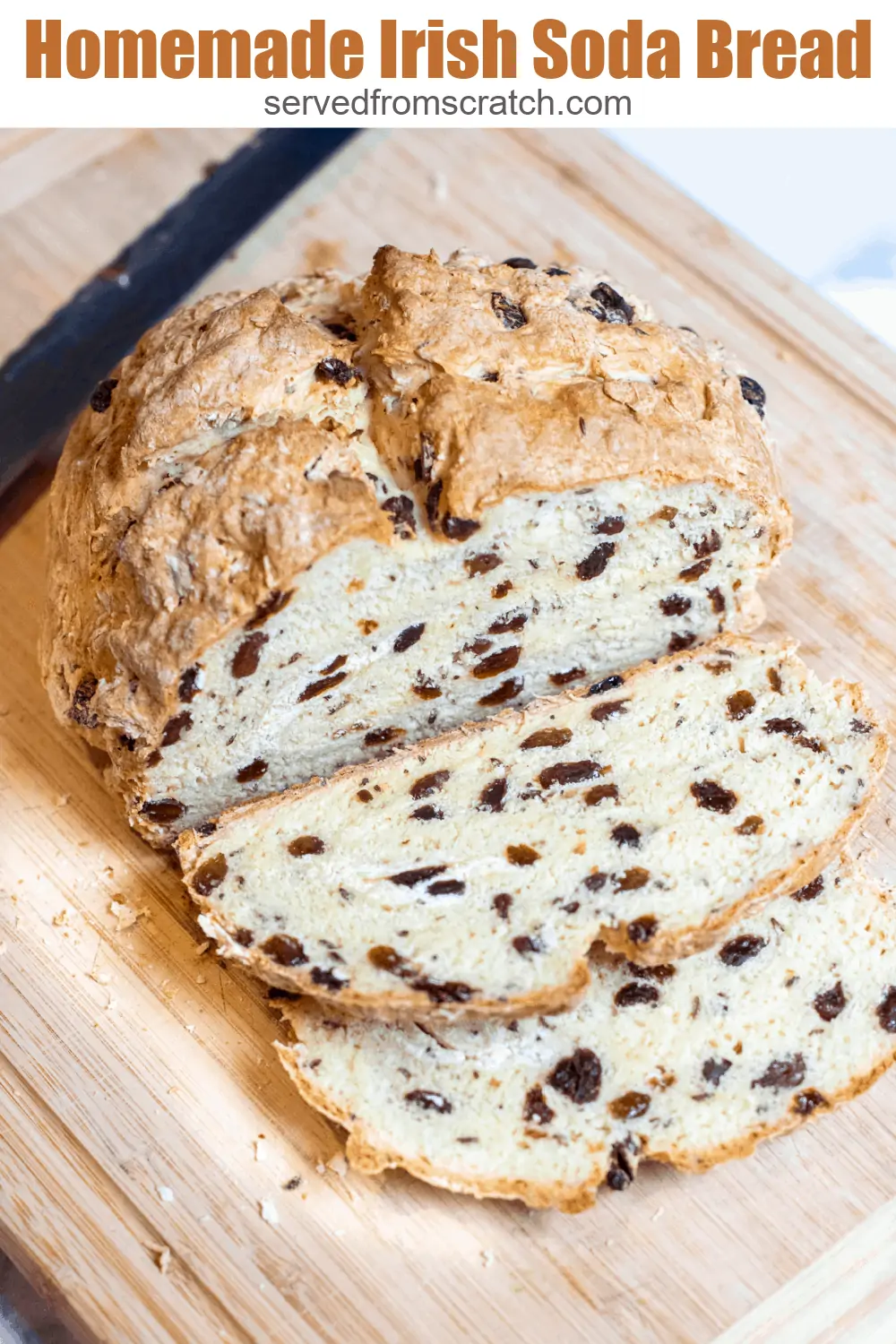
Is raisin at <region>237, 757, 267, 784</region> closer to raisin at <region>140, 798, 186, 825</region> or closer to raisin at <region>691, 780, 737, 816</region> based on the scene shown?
raisin at <region>140, 798, 186, 825</region>

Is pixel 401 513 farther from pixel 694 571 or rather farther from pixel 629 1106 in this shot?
pixel 629 1106

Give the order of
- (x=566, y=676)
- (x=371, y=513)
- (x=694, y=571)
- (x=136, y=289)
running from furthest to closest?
(x=136, y=289) → (x=566, y=676) → (x=694, y=571) → (x=371, y=513)

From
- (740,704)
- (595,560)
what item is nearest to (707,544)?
(595,560)

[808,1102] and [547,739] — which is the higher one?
[547,739]

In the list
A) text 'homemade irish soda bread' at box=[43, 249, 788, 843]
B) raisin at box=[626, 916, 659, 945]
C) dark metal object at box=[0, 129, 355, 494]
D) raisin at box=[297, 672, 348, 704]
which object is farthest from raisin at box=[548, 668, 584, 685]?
dark metal object at box=[0, 129, 355, 494]

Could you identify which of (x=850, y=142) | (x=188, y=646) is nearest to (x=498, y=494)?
(x=188, y=646)
